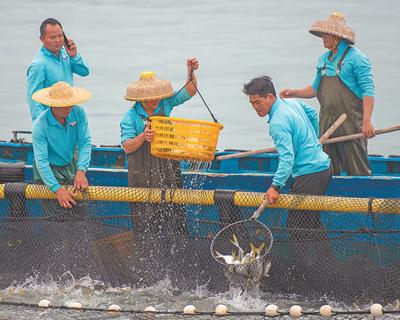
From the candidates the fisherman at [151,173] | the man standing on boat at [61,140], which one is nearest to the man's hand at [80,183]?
the man standing on boat at [61,140]

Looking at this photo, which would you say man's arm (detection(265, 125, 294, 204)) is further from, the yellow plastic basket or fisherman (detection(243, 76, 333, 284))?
the yellow plastic basket

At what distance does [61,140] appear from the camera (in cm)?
987

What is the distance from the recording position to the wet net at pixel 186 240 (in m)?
9.01

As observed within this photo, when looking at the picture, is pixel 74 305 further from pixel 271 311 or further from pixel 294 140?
pixel 294 140

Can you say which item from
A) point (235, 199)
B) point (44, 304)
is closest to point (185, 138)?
point (235, 199)

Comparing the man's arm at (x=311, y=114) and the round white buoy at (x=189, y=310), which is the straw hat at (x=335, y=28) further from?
the round white buoy at (x=189, y=310)

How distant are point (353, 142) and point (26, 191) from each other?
279cm

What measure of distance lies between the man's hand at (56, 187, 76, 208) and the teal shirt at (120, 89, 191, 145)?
0.67 meters

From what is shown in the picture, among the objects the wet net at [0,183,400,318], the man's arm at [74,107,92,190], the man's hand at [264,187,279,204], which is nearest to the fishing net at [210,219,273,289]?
the wet net at [0,183,400,318]

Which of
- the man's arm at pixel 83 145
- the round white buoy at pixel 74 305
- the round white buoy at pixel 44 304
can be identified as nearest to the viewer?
the round white buoy at pixel 74 305

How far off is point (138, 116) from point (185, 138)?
2.13 ft

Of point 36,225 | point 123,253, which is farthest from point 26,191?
point 123,253

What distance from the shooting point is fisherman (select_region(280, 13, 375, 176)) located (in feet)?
33.7

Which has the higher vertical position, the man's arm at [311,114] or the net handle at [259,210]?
the man's arm at [311,114]
